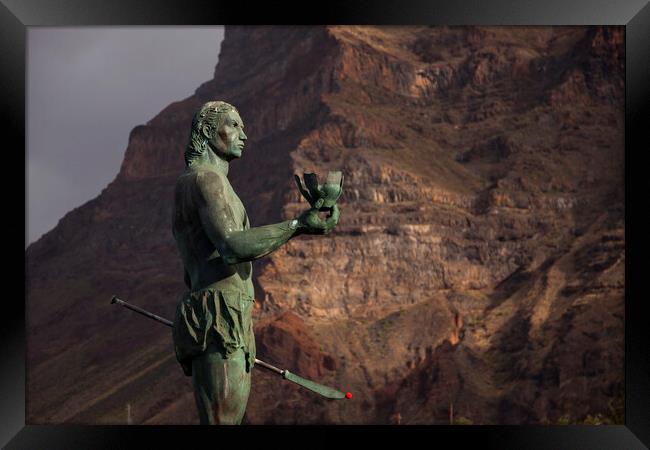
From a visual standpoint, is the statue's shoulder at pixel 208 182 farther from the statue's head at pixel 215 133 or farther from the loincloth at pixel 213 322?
the loincloth at pixel 213 322

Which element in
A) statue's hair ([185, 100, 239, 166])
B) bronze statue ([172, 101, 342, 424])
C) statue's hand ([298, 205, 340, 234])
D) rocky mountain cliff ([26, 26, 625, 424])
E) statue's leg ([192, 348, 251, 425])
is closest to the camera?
statue's hand ([298, 205, 340, 234])

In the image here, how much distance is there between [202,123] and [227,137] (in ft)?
0.60

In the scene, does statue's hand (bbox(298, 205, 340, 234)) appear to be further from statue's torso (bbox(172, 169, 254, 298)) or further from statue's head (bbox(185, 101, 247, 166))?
statue's head (bbox(185, 101, 247, 166))

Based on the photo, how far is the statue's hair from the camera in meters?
11.0

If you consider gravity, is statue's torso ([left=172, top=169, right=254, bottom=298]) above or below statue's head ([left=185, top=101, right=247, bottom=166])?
below

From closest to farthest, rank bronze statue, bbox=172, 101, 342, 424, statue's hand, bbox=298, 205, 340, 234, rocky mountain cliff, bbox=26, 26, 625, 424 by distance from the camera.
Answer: statue's hand, bbox=298, 205, 340, 234 → bronze statue, bbox=172, 101, 342, 424 → rocky mountain cliff, bbox=26, 26, 625, 424

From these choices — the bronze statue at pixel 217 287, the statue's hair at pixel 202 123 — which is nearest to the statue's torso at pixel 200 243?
the bronze statue at pixel 217 287

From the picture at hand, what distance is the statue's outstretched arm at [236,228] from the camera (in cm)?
1027

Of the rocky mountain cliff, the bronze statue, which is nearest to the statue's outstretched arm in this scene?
the bronze statue

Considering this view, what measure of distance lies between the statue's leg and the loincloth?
0.05 metres

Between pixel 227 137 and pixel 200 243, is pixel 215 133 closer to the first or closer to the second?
pixel 227 137

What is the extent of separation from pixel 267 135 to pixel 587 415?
214 ft

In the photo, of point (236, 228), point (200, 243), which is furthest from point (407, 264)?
point (236, 228)

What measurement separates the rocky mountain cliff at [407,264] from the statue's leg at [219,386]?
121955mm
